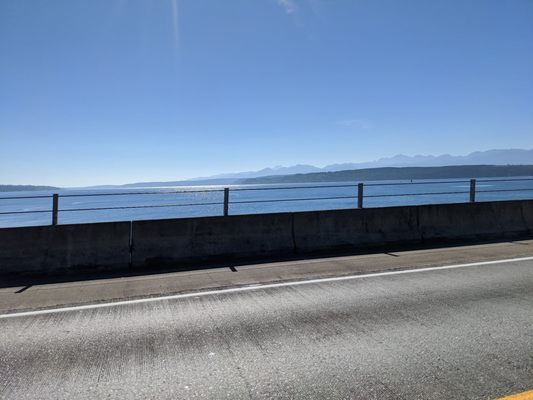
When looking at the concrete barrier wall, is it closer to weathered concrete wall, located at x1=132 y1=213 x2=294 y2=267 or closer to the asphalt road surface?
weathered concrete wall, located at x1=132 y1=213 x2=294 y2=267

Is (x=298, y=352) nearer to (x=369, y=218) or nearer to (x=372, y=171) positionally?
(x=369, y=218)

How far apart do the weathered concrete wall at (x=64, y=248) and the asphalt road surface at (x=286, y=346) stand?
105 inches

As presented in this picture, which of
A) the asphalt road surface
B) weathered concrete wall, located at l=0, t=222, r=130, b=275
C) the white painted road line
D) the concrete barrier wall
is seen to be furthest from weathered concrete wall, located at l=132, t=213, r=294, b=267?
the asphalt road surface

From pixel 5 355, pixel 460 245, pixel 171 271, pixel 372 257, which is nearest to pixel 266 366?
pixel 5 355

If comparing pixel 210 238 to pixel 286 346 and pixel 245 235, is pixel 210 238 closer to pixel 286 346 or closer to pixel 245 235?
pixel 245 235

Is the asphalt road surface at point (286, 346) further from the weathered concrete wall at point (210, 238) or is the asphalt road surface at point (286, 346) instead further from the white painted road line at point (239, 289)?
Answer: the weathered concrete wall at point (210, 238)

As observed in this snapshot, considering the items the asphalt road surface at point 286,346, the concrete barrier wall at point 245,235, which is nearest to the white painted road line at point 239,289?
the asphalt road surface at point 286,346

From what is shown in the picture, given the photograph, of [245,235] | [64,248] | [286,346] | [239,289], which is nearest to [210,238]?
[245,235]

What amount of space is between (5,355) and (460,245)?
31.6 ft

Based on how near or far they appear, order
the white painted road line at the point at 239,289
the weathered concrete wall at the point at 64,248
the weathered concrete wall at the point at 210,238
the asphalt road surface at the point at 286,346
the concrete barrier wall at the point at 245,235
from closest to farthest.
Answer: the asphalt road surface at the point at 286,346
the white painted road line at the point at 239,289
the weathered concrete wall at the point at 64,248
the concrete barrier wall at the point at 245,235
the weathered concrete wall at the point at 210,238

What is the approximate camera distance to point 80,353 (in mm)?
3926

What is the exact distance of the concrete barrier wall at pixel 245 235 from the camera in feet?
25.0

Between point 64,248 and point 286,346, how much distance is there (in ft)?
19.0

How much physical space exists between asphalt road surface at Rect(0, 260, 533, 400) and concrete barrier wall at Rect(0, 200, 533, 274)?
8.76ft
